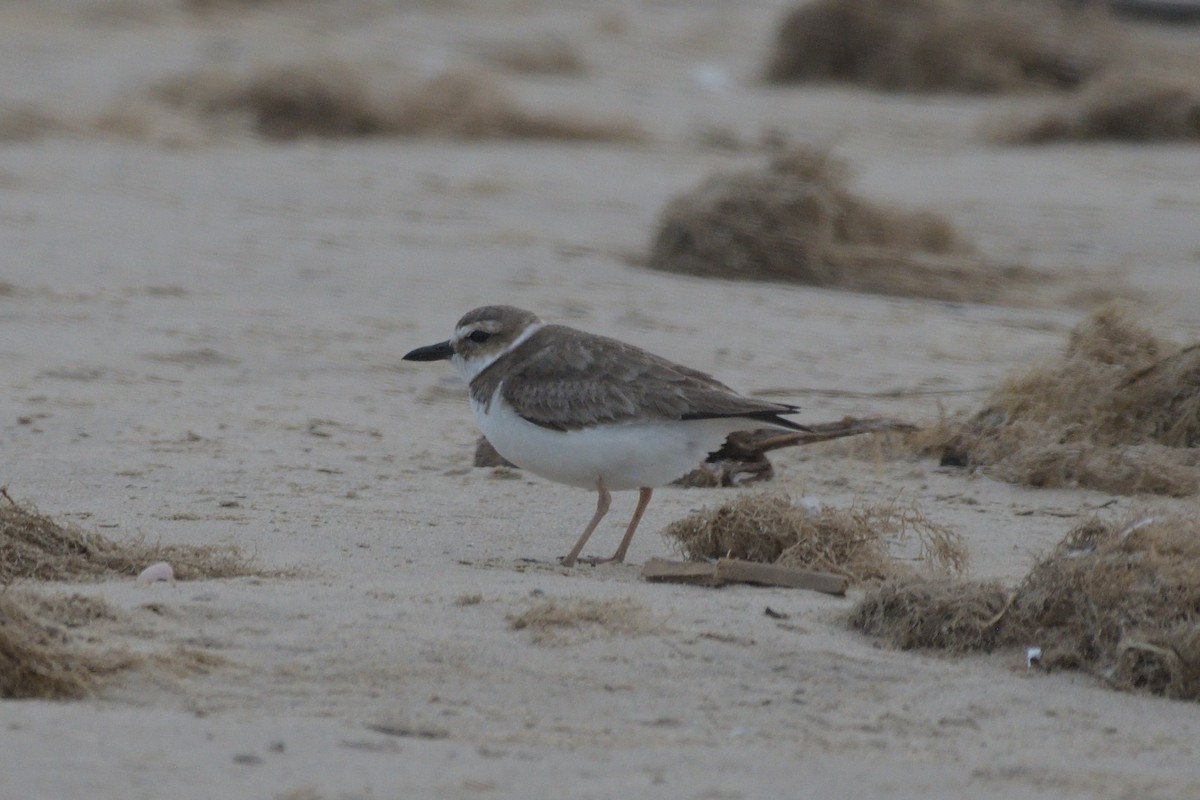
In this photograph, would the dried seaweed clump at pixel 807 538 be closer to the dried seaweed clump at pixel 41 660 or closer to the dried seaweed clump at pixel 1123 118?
the dried seaweed clump at pixel 41 660

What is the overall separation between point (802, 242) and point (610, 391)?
17.8 feet

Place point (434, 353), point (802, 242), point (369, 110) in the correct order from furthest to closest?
point (369, 110) → point (802, 242) → point (434, 353)

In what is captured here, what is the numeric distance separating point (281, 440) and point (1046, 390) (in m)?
3.18

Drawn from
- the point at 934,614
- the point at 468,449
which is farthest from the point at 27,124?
the point at 934,614

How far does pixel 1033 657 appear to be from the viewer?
4855 mm

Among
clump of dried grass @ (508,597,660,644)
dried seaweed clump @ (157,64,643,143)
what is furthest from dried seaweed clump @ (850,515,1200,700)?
dried seaweed clump @ (157,64,643,143)

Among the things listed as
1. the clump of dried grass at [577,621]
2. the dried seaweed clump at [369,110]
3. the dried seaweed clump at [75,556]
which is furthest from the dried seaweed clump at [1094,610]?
the dried seaweed clump at [369,110]

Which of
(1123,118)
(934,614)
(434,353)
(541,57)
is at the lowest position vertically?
(934,614)

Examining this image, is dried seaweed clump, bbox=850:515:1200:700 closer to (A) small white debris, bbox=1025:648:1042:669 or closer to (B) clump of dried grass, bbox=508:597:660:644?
(A) small white debris, bbox=1025:648:1042:669

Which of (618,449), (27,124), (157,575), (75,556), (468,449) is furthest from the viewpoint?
(27,124)

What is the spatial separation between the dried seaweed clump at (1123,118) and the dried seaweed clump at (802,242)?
4658mm

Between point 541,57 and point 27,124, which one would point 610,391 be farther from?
point 541,57

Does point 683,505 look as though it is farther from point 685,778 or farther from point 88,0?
point 88,0

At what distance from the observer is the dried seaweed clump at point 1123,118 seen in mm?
15953
